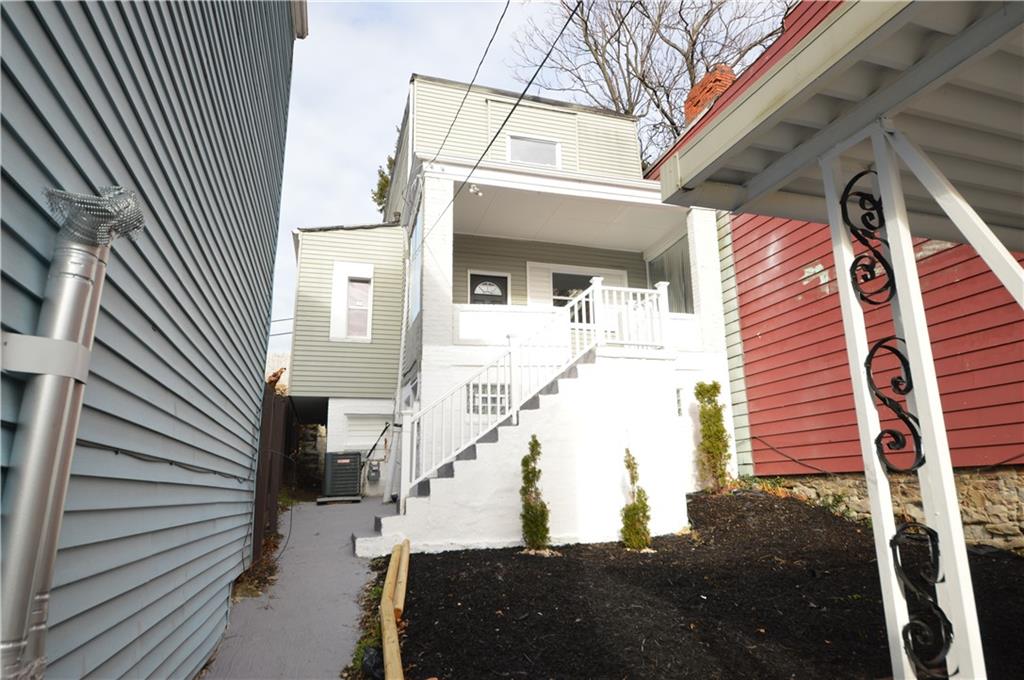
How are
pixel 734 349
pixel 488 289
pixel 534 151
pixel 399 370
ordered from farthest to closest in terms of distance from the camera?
pixel 534 151 < pixel 399 370 < pixel 488 289 < pixel 734 349

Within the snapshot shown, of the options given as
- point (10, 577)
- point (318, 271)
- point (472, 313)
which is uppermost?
point (318, 271)

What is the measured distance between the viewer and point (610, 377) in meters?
7.48

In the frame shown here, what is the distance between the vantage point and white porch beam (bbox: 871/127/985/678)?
6.88ft

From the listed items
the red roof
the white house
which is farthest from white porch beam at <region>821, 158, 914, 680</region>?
the red roof

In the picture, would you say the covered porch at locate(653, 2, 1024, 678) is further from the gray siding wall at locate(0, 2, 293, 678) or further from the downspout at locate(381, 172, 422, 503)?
the downspout at locate(381, 172, 422, 503)

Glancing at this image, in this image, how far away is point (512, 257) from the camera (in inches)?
449

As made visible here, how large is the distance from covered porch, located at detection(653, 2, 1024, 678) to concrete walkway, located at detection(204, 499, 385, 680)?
336cm

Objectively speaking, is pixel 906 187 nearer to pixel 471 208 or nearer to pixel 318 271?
pixel 471 208

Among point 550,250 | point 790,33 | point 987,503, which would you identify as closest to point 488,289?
point 550,250

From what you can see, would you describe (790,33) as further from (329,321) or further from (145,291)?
(329,321)

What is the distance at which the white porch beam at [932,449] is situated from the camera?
2096 mm

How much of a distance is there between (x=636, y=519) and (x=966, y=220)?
513 cm

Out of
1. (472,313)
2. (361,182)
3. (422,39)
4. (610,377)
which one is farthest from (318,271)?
(361,182)

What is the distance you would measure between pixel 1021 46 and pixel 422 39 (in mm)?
6383
